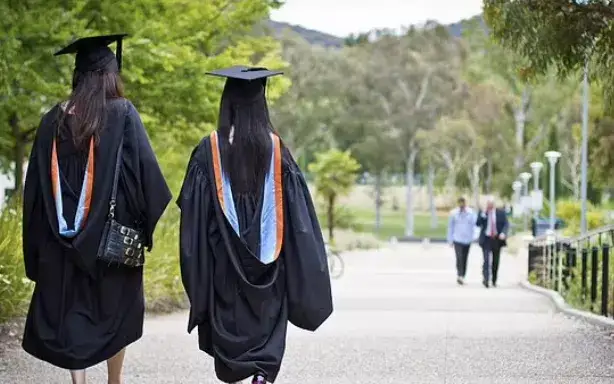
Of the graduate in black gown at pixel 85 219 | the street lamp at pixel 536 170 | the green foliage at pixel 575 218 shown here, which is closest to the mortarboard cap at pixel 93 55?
the graduate in black gown at pixel 85 219

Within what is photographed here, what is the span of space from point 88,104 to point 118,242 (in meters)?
0.70

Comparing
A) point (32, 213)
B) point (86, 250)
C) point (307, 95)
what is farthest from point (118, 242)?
point (307, 95)

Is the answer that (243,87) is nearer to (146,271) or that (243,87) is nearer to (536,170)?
(146,271)

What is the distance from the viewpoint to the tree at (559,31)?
1104 centimetres

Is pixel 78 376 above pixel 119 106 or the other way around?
the other way around

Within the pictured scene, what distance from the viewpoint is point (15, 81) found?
14391 millimetres

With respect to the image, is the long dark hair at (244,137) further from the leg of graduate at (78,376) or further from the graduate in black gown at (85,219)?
the leg of graduate at (78,376)

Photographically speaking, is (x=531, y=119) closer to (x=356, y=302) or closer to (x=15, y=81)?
(x=356, y=302)

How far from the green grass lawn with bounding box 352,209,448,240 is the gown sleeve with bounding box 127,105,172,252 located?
231 feet

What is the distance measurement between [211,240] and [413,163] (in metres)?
76.7

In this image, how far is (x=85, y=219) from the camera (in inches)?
249

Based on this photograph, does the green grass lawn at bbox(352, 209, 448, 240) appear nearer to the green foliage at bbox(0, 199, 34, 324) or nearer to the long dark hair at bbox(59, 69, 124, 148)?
the green foliage at bbox(0, 199, 34, 324)

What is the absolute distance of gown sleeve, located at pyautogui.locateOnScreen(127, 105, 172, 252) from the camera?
21.0 feet

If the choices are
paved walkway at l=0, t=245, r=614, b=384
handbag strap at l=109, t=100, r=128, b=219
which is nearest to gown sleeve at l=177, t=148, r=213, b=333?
handbag strap at l=109, t=100, r=128, b=219
